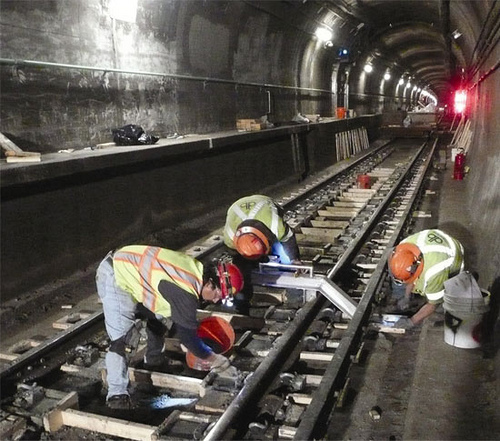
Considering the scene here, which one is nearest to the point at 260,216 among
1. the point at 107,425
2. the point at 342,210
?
the point at 107,425

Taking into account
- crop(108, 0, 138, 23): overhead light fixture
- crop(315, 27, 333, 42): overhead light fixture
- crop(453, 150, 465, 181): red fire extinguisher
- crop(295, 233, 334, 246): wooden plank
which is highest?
crop(315, 27, 333, 42): overhead light fixture

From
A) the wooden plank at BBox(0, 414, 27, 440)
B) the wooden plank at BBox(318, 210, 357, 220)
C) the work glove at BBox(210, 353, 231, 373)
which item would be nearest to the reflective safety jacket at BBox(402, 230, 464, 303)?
the work glove at BBox(210, 353, 231, 373)

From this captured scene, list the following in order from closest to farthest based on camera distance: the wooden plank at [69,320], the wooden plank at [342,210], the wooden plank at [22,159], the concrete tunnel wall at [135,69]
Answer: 1. the wooden plank at [69,320]
2. the wooden plank at [22,159]
3. the concrete tunnel wall at [135,69]
4. the wooden plank at [342,210]

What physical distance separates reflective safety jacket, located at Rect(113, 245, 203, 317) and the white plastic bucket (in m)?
2.37

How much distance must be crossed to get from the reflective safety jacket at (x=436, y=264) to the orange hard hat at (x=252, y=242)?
150 centimetres

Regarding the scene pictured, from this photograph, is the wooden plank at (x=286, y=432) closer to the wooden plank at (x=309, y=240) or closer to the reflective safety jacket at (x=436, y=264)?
the reflective safety jacket at (x=436, y=264)

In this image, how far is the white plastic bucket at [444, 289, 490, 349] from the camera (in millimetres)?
4402

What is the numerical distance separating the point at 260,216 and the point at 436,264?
1.84 metres

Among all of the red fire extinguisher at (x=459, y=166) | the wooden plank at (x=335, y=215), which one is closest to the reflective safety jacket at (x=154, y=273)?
the wooden plank at (x=335, y=215)

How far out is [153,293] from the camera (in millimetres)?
3744

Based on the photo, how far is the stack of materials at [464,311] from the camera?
4.33 m

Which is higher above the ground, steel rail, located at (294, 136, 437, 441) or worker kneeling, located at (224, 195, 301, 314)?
worker kneeling, located at (224, 195, 301, 314)

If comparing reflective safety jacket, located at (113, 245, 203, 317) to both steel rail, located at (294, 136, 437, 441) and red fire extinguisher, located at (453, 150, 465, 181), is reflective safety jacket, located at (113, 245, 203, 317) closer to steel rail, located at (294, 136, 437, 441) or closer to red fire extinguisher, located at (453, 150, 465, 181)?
steel rail, located at (294, 136, 437, 441)

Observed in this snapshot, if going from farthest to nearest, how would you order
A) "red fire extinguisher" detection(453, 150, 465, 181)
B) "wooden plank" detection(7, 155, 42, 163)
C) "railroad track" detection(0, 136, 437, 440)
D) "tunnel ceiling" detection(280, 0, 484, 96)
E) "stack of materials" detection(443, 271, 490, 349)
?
"tunnel ceiling" detection(280, 0, 484, 96), "red fire extinguisher" detection(453, 150, 465, 181), "wooden plank" detection(7, 155, 42, 163), "stack of materials" detection(443, 271, 490, 349), "railroad track" detection(0, 136, 437, 440)
